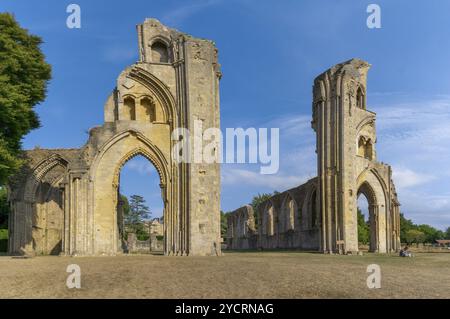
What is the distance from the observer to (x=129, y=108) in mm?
29781

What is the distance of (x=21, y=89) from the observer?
24.5 meters

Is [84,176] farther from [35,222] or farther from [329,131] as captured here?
[329,131]

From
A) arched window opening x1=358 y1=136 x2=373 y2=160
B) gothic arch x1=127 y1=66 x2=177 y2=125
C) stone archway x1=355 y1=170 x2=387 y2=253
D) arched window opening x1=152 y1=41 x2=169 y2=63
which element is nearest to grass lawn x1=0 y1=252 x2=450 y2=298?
gothic arch x1=127 y1=66 x2=177 y2=125

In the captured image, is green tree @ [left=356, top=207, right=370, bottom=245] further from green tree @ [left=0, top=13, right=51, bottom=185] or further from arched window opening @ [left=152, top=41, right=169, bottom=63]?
green tree @ [left=0, top=13, right=51, bottom=185]

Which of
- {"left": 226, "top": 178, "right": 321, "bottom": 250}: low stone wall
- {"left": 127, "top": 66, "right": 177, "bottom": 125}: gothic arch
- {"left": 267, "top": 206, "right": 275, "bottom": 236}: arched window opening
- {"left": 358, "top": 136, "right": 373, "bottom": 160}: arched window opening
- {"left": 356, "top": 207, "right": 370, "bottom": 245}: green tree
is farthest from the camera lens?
{"left": 356, "top": 207, "right": 370, "bottom": 245}: green tree

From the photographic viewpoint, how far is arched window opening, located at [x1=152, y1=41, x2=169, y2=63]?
31.0 m

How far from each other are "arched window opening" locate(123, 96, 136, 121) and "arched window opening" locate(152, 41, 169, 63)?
3.28m

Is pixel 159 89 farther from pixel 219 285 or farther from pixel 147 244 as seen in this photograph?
pixel 147 244

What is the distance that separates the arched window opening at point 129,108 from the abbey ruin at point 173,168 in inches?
2.4

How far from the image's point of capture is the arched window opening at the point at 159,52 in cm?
3095

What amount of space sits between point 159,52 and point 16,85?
Result: 1029 cm

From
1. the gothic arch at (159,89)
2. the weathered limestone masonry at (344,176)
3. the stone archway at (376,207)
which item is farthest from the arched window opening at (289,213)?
the gothic arch at (159,89)

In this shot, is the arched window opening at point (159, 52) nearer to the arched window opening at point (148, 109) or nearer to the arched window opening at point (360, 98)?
the arched window opening at point (148, 109)
